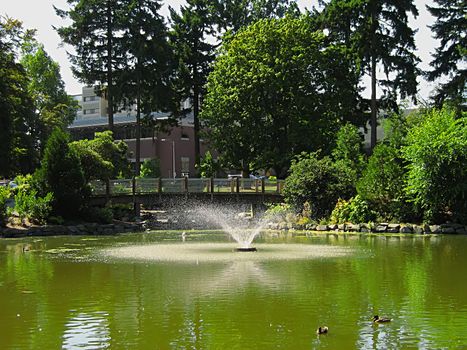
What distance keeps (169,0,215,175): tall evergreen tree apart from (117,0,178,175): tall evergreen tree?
298 cm

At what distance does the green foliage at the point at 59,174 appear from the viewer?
36.2 metres

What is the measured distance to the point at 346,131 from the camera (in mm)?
43312

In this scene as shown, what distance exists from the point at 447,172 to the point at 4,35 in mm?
31324

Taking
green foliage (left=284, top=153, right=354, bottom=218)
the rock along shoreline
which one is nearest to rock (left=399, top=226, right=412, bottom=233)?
green foliage (left=284, top=153, right=354, bottom=218)

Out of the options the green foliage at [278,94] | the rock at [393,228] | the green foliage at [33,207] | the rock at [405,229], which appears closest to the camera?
the rock at [405,229]

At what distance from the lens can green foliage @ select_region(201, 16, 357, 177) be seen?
49062 mm

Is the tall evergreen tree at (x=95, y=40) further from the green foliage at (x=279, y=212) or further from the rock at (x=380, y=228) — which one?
the rock at (x=380, y=228)

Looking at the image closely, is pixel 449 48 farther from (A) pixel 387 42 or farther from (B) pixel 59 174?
(B) pixel 59 174

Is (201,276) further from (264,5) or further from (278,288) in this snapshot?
(264,5)

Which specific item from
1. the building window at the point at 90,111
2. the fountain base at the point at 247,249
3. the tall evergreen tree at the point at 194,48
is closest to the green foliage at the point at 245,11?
the tall evergreen tree at the point at 194,48

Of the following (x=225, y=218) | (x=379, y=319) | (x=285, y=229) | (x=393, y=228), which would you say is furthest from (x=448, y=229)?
(x=379, y=319)

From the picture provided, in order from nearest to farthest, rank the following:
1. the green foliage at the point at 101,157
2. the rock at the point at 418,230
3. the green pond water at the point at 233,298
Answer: the green pond water at the point at 233,298 < the rock at the point at 418,230 < the green foliage at the point at 101,157

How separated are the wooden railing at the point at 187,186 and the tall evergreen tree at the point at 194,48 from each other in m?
14.6

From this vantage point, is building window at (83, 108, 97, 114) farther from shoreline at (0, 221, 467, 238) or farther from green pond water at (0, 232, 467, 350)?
green pond water at (0, 232, 467, 350)
